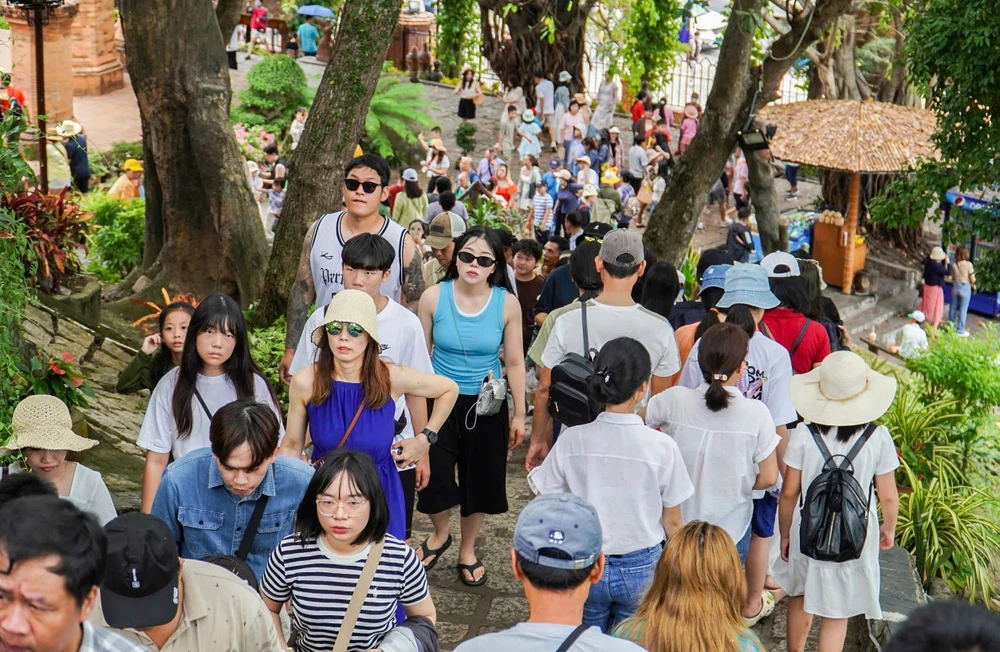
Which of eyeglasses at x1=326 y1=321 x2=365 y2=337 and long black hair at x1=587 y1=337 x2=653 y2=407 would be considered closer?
long black hair at x1=587 y1=337 x2=653 y2=407

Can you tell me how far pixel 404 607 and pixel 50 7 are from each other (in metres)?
8.00

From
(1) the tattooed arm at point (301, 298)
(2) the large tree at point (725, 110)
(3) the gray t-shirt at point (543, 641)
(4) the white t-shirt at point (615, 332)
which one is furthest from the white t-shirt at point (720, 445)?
(2) the large tree at point (725, 110)

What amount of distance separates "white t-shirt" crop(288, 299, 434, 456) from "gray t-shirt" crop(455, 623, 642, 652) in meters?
2.35

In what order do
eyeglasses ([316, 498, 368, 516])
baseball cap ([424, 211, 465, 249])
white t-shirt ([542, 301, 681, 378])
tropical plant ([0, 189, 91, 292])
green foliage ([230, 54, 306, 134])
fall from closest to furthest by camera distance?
1. eyeglasses ([316, 498, 368, 516])
2. white t-shirt ([542, 301, 681, 378])
3. baseball cap ([424, 211, 465, 249])
4. tropical plant ([0, 189, 91, 292])
5. green foliage ([230, 54, 306, 134])

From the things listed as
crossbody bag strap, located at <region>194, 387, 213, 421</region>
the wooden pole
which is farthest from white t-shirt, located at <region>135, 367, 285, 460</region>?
the wooden pole

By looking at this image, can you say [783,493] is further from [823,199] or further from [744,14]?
[823,199]

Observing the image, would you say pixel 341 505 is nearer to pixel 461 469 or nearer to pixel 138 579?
pixel 138 579

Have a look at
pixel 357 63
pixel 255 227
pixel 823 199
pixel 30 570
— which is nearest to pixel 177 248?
pixel 255 227

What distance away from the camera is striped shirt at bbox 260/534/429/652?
3781 mm

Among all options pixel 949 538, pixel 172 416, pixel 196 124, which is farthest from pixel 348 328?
pixel 196 124

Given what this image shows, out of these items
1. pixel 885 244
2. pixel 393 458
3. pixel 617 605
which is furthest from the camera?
pixel 885 244

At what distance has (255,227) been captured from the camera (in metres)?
9.80

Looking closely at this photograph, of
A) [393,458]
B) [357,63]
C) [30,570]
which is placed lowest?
[393,458]

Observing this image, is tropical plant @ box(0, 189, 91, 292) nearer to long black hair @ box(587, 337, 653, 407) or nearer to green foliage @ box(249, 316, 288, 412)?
green foliage @ box(249, 316, 288, 412)
